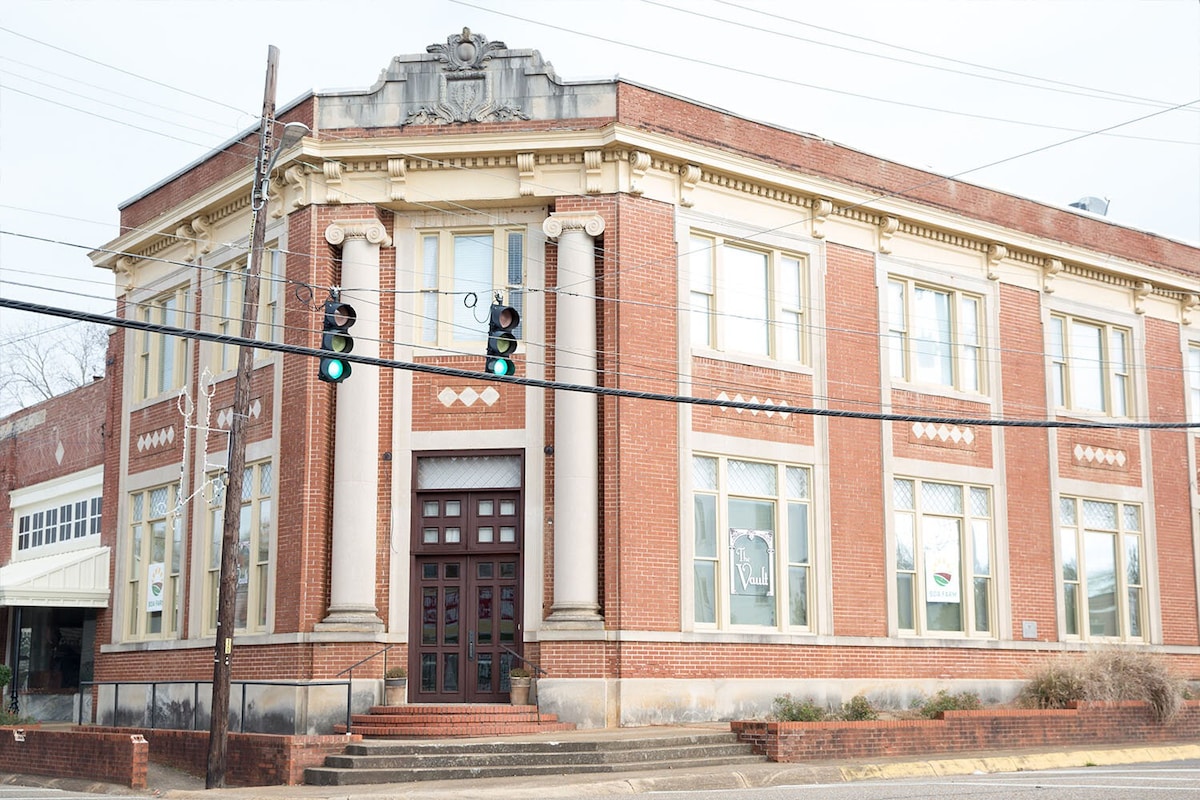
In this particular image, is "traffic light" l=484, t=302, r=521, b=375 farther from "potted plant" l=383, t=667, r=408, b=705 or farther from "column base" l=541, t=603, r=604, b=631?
"potted plant" l=383, t=667, r=408, b=705

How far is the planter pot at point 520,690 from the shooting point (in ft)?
72.7

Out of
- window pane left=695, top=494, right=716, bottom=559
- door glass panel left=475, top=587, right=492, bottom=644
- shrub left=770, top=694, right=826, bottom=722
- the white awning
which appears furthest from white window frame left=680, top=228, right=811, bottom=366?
the white awning

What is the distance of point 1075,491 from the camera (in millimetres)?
29047

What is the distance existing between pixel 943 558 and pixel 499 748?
11008 mm

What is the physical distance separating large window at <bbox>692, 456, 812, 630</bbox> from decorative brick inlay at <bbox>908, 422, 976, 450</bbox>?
112 inches

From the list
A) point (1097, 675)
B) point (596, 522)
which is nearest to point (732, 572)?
point (596, 522)

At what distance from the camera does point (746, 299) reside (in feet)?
82.6

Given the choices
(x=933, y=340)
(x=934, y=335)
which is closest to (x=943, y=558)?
(x=933, y=340)

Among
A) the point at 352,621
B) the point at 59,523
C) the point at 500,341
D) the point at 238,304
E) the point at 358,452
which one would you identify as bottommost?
the point at 352,621

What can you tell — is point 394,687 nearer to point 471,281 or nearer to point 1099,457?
point 471,281

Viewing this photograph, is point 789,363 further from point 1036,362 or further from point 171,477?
point 171,477

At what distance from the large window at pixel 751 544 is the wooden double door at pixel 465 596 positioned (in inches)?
118

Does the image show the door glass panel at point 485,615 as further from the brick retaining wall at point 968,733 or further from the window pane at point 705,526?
the brick retaining wall at point 968,733

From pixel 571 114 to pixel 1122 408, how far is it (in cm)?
1401
